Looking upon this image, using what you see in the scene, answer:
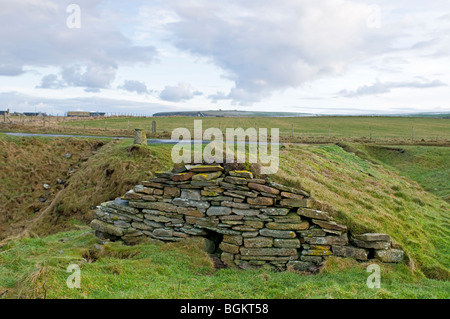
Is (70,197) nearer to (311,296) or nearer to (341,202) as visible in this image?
(341,202)

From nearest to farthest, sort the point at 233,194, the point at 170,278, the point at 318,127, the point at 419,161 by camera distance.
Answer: the point at 170,278, the point at 233,194, the point at 419,161, the point at 318,127

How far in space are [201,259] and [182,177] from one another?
2407 mm

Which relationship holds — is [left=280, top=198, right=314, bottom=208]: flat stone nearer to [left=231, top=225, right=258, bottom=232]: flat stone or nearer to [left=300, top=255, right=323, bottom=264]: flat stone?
[left=231, top=225, right=258, bottom=232]: flat stone

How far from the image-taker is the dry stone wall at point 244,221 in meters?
8.97

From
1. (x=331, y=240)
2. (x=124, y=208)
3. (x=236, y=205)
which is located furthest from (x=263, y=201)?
(x=124, y=208)

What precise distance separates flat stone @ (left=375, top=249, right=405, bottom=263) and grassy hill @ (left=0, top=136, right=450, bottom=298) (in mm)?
213

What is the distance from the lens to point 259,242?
9.14 meters

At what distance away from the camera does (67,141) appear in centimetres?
2509

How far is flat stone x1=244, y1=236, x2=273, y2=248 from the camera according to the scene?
29.9 feet

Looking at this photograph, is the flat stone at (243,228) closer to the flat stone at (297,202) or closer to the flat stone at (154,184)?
the flat stone at (297,202)

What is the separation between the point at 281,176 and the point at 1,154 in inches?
795

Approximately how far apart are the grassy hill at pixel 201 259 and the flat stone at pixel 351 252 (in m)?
0.30

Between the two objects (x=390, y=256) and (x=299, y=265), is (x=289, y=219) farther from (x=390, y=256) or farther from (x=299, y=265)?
(x=390, y=256)

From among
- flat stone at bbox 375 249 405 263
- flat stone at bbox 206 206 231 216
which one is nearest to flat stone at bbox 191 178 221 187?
flat stone at bbox 206 206 231 216
